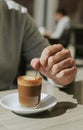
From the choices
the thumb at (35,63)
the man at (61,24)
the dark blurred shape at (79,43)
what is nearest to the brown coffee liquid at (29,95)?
the thumb at (35,63)

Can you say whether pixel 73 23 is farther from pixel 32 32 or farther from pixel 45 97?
pixel 45 97

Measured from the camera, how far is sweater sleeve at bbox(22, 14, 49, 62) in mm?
1559

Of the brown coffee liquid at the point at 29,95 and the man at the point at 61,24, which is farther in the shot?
the man at the point at 61,24

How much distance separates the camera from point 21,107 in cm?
98

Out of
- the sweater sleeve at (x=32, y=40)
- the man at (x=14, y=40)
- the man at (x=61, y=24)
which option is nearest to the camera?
the man at (x=14, y=40)

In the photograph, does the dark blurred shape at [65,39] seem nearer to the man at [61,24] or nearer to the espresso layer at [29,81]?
the man at [61,24]

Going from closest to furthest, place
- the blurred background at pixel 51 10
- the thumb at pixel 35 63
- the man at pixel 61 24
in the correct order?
the thumb at pixel 35 63
the man at pixel 61 24
the blurred background at pixel 51 10

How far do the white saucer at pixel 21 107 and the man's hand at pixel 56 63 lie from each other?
0.10 meters

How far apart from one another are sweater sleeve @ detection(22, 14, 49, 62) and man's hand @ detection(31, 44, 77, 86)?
1.34 ft

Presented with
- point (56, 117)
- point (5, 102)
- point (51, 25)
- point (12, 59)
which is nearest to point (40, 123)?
point (56, 117)

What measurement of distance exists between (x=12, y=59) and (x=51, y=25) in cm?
671

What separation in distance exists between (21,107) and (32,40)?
2.16 feet

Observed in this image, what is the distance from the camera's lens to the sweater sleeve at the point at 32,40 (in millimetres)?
1559

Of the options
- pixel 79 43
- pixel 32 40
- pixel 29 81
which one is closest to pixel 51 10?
pixel 79 43
